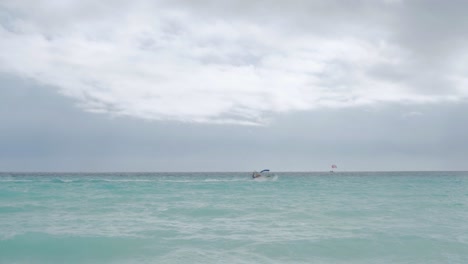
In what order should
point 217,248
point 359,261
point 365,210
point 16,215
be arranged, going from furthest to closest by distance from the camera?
point 365,210 < point 16,215 < point 217,248 < point 359,261

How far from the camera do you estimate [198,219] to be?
18188mm

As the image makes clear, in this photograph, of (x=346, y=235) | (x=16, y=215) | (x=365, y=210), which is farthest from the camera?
(x=365, y=210)

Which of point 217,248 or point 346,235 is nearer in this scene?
point 217,248

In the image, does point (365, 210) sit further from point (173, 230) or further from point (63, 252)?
point (63, 252)

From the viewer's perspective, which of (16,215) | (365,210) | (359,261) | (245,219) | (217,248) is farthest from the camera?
(365,210)

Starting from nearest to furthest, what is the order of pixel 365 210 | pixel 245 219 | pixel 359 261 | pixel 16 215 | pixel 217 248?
pixel 359 261 < pixel 217 248 < pixel 245 219 < pixel 16 215 < pixel 365 210

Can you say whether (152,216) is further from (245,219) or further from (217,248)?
(217,248)

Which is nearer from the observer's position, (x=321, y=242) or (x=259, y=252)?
(x=259, y=252)

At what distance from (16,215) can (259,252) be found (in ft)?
43.2

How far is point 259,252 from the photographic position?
469 inches

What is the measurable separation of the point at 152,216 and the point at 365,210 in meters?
10.8

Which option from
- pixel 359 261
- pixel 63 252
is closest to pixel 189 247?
pixel 63 252

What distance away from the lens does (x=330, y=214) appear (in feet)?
64.1

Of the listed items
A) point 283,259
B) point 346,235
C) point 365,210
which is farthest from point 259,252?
point 365,210
